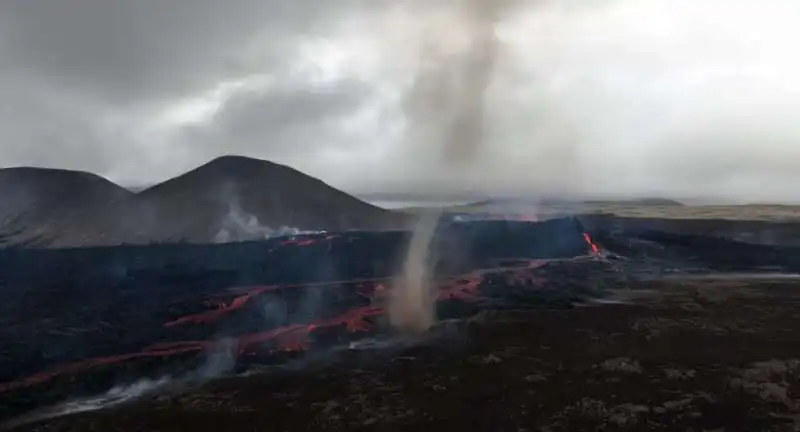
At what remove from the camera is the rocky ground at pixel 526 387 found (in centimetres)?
1669

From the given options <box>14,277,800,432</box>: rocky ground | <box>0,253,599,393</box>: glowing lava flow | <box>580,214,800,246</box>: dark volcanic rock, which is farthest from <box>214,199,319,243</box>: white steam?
<box>14,277,800,432</box>: rocky ground

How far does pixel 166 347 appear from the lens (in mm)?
25953

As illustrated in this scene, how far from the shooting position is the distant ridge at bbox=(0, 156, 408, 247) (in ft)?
244

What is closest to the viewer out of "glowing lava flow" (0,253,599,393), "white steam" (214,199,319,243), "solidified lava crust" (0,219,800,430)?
"solidified lava crust" (0,219,800,430)

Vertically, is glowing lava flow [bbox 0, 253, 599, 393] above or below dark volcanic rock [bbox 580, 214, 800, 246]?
below

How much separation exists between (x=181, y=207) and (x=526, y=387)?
69.1 meters

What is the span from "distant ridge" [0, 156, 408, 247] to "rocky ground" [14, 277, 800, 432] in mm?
52918

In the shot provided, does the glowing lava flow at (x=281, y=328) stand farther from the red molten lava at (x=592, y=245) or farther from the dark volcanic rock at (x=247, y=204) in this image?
the dark volcanic rock at (x=247, y=204)

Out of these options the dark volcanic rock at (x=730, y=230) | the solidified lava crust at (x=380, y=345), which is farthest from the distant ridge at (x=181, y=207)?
the dark volcanic rock at (x=730, y=230)

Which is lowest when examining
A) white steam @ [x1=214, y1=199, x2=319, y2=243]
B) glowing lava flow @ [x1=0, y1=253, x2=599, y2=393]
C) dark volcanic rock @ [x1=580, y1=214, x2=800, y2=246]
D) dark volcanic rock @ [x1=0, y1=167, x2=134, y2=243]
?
glowing lava flow @ [x1=0, y1=253, x2=599, y2=393]

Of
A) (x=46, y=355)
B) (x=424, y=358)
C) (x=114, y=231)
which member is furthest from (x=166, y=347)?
(x=114, y=231)

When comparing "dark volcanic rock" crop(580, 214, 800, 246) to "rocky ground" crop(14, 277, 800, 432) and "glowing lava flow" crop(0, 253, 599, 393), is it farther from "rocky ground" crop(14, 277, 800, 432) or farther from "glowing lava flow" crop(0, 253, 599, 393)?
"rocky ground" crop(14, 277, 800, 432)

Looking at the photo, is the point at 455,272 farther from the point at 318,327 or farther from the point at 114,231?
the point at 114,231

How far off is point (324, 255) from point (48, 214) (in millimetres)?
40499
